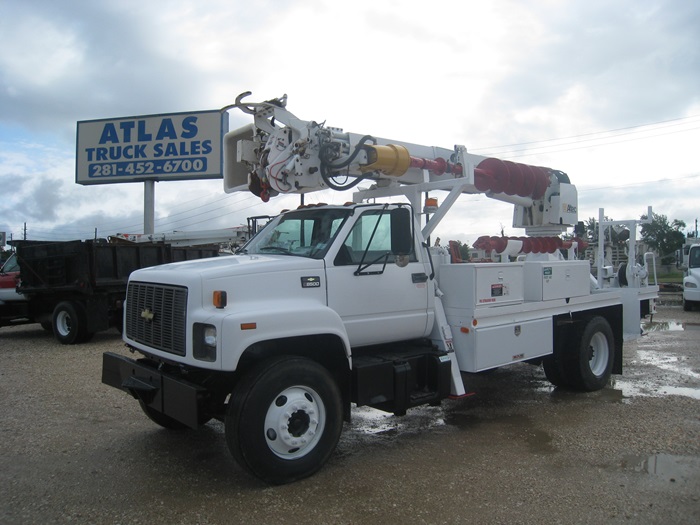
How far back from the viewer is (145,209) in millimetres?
22484

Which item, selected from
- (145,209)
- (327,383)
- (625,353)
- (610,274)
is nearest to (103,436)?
(327,383)

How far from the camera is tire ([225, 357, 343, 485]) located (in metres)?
4.43

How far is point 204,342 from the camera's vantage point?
14.7 feet

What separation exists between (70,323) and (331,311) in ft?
31.2

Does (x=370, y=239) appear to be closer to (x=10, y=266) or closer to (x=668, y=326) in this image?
(x=668, y=326)

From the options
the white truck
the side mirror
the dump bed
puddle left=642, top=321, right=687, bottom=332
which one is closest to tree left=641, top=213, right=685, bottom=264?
the white truck

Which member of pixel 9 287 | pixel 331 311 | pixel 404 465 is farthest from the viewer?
pixel 9 287

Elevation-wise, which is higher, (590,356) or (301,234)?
(301,234)

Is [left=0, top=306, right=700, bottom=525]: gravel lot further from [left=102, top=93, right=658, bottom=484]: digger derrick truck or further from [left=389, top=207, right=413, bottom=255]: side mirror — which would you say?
[left=389, top=207, right=413, bottom=255]: side mirror

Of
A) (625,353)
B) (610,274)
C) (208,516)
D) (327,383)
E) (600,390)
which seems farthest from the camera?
(625,353)

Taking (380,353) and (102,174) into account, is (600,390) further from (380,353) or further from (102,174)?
(102,174)

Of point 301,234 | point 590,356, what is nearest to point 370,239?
point 301,234

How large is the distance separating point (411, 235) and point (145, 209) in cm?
1881

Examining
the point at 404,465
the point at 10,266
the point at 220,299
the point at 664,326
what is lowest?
the point at 404,465
